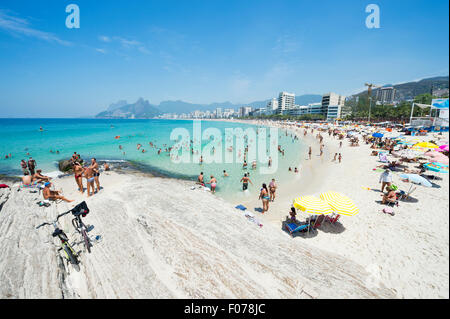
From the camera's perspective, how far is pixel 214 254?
5.28 m

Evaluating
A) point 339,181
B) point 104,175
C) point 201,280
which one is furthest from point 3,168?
point 339,181

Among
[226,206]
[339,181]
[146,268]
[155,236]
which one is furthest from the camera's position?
[339,181]

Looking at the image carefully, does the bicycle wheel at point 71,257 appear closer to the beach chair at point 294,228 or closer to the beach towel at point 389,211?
the beach chair at point 294,228

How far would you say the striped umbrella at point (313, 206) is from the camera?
263 inches

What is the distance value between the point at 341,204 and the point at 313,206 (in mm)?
1252

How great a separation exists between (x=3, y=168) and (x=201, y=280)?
2892cm

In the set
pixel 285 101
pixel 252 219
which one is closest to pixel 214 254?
pixel 252 219

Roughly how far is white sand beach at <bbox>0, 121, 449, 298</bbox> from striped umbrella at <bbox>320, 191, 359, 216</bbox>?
3.43 feet

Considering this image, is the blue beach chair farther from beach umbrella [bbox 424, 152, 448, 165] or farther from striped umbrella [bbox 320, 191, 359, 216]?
beach umbrella [bbox 424, 152, 448, 165]

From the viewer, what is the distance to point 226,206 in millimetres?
8516

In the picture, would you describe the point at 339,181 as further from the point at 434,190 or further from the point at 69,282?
the point at 69,282

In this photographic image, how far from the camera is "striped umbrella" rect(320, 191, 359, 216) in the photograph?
6843mm

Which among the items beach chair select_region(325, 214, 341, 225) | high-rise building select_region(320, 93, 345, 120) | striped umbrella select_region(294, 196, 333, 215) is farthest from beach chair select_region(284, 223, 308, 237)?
high-rise building select_region(320, 93, 345, 120)
